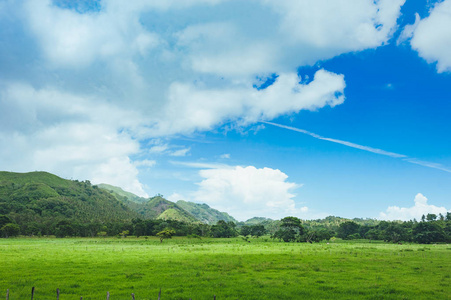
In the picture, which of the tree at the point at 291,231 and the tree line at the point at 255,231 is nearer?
the tree line at the point at 255,231

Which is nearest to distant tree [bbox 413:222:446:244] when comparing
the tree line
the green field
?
the tree line

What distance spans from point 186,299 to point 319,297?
10.4 meters

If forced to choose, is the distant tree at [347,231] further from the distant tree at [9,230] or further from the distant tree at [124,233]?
the distant tree at [9,230]

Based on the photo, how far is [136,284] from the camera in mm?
23656

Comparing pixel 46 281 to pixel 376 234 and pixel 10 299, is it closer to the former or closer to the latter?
pixel 10 299

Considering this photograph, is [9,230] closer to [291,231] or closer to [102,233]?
[102,233]

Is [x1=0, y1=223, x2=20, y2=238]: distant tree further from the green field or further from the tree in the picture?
the tree

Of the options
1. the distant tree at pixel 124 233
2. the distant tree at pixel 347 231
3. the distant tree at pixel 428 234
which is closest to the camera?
the distant tree at pixel 428 234

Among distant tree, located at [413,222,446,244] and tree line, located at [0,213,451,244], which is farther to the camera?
tree line, located at [0,213,451,244]

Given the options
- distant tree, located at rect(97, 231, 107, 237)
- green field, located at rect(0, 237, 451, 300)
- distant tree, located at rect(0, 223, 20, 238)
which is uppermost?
green field, located at rect(0, 237, 451, 300)

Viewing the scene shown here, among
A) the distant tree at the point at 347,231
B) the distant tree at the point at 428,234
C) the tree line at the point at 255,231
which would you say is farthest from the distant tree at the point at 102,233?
the distant tree at the point at 428,234

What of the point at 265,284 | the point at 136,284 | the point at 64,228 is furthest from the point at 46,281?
the point at 64,228

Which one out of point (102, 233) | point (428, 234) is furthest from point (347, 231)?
point (102, 233)

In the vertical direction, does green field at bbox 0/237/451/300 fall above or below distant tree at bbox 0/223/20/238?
above
